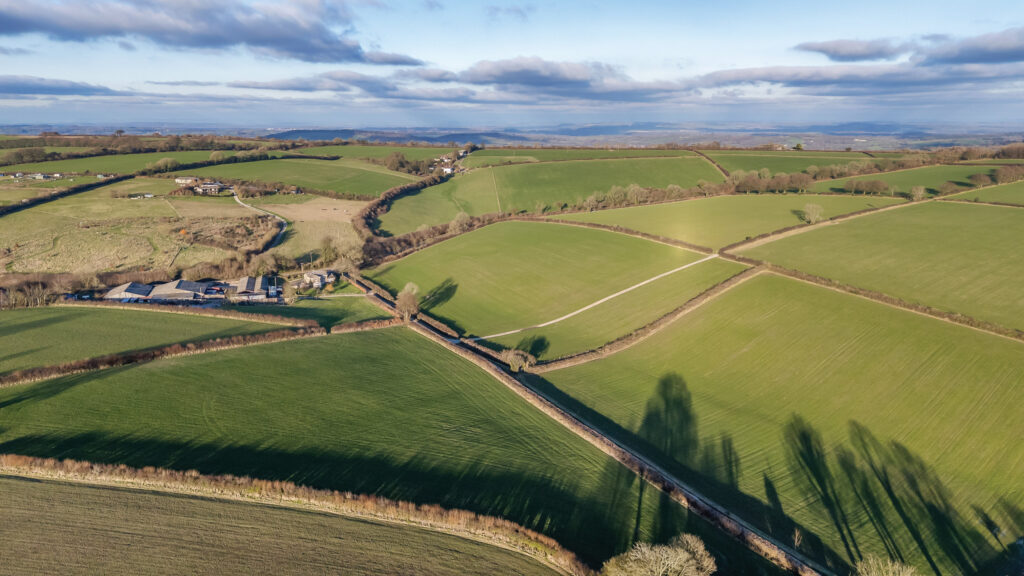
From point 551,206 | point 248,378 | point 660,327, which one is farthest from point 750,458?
point 551,206

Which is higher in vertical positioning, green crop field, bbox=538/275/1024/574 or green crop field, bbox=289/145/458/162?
green crop field, bbox=289/145/458/162

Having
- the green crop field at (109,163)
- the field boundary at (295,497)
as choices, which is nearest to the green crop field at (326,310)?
the field boundary at (295,497)

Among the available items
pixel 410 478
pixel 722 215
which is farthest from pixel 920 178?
pixel 410 478

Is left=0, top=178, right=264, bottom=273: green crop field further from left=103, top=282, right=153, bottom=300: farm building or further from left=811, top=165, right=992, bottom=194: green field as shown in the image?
left=811, top=165, right=992, bottom=194: green field

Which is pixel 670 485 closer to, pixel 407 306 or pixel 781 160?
pixel 407 306

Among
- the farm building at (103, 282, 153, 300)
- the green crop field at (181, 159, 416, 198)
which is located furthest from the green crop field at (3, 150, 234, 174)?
the farm building at (103, 282, 153, 300)

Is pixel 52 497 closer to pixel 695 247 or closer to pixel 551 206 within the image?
pixel 695 247
